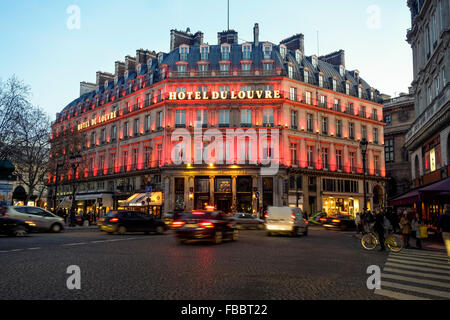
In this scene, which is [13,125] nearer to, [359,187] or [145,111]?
[145,111]

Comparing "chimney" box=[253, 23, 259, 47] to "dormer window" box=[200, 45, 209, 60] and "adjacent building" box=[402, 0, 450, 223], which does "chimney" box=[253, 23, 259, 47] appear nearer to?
"dormer window" box=[200, 45, 209, 60]

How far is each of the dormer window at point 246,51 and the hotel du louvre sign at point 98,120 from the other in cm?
1994

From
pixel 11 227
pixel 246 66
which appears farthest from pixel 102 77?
pixel 11 227

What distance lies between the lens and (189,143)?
150ft

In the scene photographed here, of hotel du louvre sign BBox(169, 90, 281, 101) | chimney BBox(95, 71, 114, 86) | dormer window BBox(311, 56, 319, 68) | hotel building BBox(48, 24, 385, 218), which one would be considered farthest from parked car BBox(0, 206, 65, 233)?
chimney BBox(95, 71, 114, 86)

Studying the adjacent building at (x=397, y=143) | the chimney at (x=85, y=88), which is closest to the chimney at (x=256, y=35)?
the adjacent building at (x=397, y=143)

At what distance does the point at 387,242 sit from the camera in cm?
1580

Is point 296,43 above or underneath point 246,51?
above

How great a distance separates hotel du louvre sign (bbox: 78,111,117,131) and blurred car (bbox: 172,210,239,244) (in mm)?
41580

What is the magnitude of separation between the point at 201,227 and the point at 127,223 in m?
8.30

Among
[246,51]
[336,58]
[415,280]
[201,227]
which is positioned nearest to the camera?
[415,280]

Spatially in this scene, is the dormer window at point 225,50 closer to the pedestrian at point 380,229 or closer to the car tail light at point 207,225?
the car tail light at point 207,225

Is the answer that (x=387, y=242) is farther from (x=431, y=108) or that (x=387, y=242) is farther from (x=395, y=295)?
(x=431, y=108)

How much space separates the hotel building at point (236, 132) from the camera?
44.7 meters
